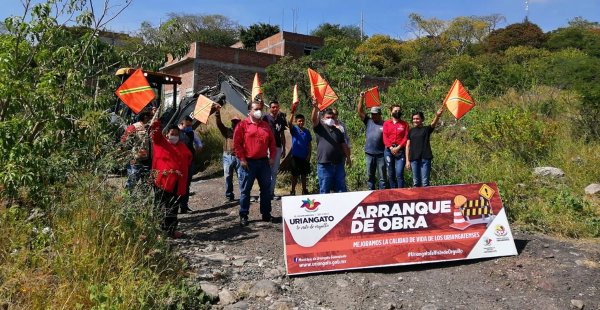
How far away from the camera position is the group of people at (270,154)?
6.57 m

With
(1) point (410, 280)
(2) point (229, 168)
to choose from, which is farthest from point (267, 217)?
(1) point (410, 280)

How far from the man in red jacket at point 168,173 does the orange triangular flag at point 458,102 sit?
4.28m

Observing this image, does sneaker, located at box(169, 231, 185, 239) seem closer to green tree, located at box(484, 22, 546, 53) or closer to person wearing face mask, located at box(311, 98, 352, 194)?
person wearing face mask, located at box(311, 98, 352, 194)

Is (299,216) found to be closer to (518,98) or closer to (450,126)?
(450,126)

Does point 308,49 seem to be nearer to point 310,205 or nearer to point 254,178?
point 254,178

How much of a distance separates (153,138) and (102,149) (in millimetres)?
601

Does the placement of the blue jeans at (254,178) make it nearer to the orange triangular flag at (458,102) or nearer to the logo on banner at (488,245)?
the logo on banner at (488,245)

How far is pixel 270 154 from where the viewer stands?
7.33m

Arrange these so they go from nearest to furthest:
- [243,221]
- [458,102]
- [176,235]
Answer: [176,235] → [243,221] → [458,102]

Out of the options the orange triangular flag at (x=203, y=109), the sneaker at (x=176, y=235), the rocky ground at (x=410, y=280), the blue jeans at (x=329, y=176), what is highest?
the orange triangular flag at (x=203, y=109)

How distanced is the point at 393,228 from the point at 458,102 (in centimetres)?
335

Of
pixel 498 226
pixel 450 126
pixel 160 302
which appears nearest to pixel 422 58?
pixel 450 126

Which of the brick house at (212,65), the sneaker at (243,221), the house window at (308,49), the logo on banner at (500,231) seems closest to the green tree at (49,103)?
the sneaker at (243,221)

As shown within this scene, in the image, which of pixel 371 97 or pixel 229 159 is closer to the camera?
pixel 229 159
